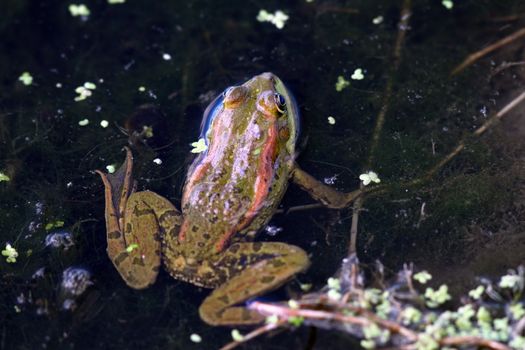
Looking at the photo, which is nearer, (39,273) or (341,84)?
(39,273)

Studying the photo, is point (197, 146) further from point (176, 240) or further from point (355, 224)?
point (355, 224)

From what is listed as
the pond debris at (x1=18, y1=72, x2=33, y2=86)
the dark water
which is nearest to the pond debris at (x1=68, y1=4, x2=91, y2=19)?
the dark water

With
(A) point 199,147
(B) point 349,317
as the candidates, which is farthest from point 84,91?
(B) point 349,317

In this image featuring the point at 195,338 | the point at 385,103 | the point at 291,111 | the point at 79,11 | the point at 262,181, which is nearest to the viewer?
the point at 195,338

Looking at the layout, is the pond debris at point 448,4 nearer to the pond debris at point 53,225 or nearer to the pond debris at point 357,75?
the pond debris at point 357,75

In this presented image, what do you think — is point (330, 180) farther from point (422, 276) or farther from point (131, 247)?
point (131, 247)

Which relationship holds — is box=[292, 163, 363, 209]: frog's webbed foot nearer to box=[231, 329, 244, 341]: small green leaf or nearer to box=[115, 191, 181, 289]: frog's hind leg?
box=[115, 191, 181, 289]: frog's hind leg
